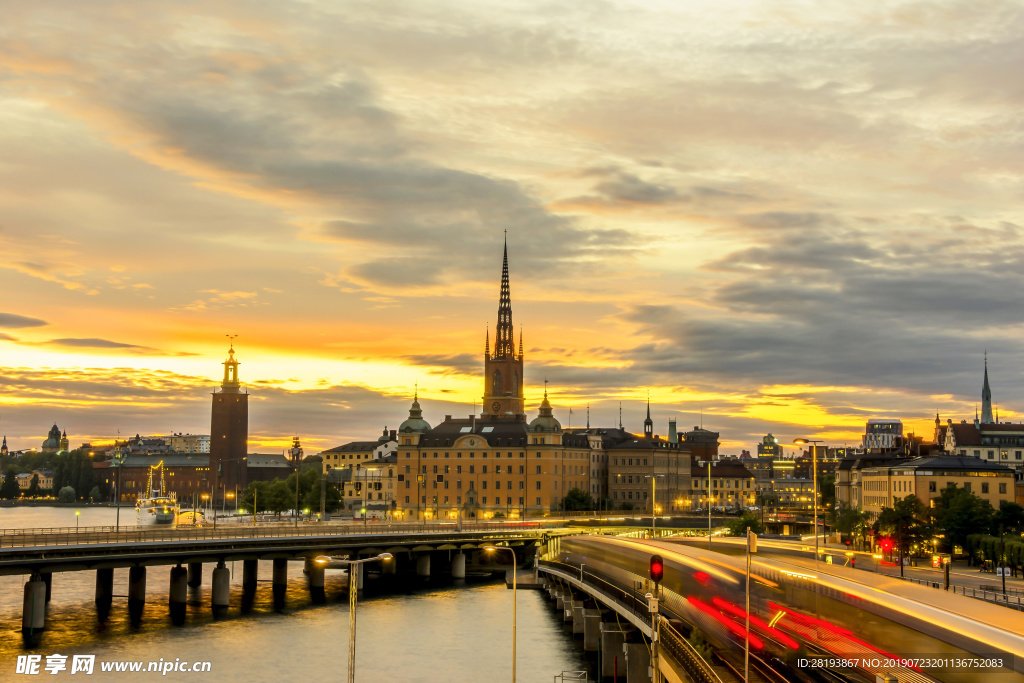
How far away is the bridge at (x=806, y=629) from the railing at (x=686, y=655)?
69mm

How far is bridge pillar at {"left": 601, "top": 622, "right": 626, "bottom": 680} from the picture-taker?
68.2m

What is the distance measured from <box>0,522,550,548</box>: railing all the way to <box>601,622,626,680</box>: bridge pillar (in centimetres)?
4402

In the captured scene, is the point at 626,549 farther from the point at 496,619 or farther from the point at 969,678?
the point at 969,678

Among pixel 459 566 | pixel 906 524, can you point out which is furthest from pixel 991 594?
pixel 459 566

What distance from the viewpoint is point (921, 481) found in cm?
15462

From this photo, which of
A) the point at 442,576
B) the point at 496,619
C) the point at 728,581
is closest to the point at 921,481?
the point at 442,576

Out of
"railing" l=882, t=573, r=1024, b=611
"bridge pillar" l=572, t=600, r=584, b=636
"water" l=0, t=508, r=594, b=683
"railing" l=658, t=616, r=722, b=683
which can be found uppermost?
"railing" l=658, t=616, r=722, b=683

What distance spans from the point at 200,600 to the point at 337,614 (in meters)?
16.4

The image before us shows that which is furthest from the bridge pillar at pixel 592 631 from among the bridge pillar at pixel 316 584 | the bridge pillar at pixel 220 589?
the bridge pillar at pixel 316 584

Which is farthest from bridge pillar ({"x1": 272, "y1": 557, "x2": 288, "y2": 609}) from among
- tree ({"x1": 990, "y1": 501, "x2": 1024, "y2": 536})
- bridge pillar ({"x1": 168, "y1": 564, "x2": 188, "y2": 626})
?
tree ({"x1": 990, "y1": 501, "x2": 1024, "y2": 536})

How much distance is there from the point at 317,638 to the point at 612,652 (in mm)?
24976

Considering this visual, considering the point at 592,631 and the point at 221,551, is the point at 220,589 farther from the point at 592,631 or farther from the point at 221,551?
the point at 592,631

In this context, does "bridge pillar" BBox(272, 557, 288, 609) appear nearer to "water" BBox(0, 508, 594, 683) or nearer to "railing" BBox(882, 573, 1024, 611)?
"water" BBox(0, 508, 594, 683)

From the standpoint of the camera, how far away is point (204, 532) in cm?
10650
